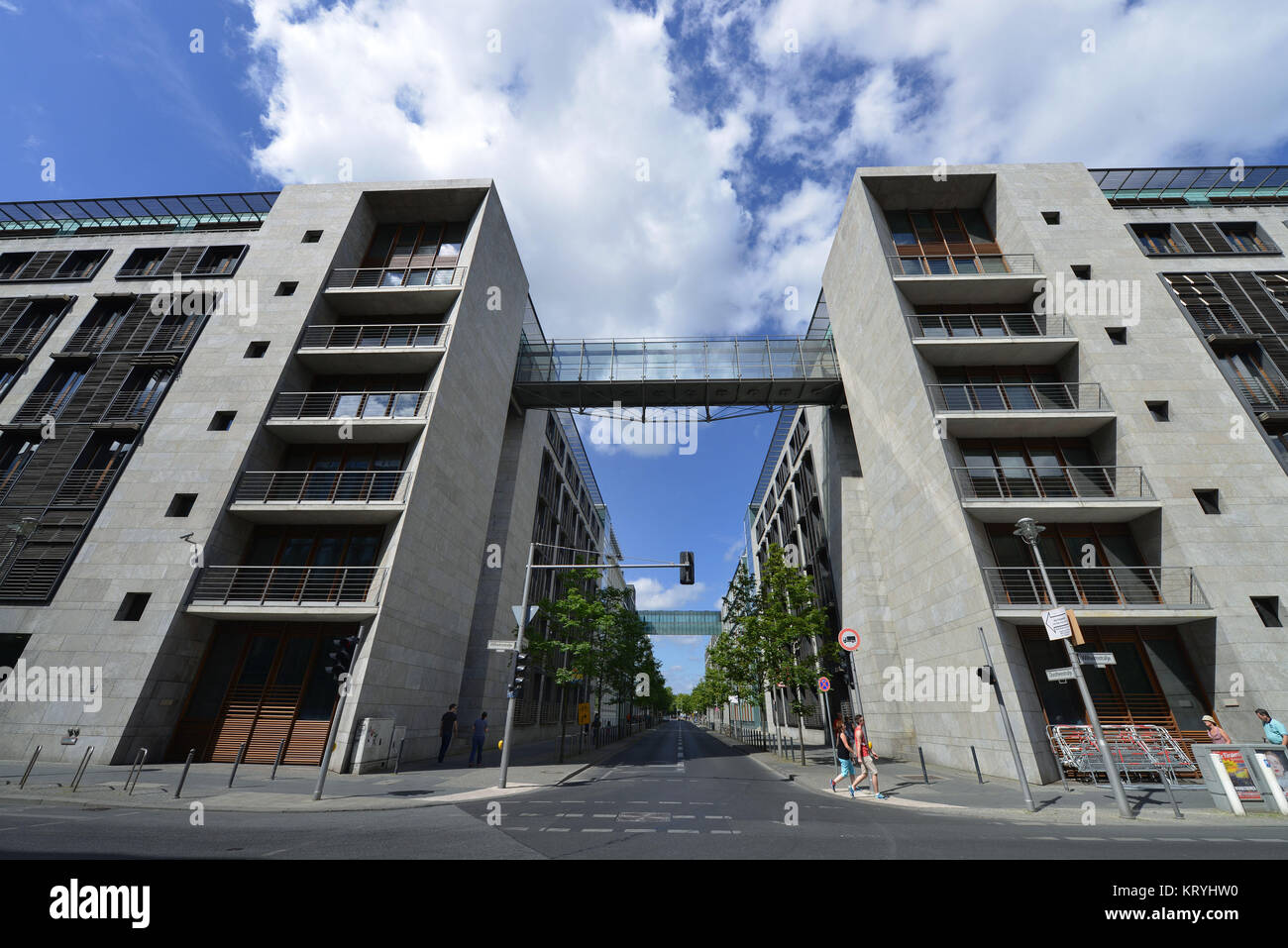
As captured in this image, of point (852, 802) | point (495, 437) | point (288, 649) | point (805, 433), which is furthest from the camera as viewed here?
point (805, 433)

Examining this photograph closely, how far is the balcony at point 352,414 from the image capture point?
20.7 metres

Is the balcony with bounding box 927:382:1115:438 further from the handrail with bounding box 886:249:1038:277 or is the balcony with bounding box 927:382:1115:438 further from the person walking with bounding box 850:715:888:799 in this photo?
the person walking with bounding box 850:715:888:799

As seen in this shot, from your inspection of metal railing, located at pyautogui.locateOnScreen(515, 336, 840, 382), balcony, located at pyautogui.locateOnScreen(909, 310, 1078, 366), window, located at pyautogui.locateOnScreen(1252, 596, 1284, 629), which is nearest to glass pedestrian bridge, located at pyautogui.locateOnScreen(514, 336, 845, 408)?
metal railing, located at pyautogui.locateOnScreen(515, 336, 840, 382)

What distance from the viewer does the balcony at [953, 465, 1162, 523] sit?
18.0 metres

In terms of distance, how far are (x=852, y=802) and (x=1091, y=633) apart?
11.9 meters

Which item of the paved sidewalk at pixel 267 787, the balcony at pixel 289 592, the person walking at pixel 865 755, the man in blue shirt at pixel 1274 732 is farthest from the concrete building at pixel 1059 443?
the balcony at pixel 289 592

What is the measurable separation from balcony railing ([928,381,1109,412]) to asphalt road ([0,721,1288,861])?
15273mm

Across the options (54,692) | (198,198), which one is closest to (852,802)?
(54,692)

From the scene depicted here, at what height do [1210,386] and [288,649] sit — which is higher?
[1210,386]

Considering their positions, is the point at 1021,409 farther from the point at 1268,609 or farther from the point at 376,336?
the point at 376,336

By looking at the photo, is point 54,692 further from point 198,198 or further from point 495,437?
point 198,198

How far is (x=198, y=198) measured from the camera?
27719 millimetres

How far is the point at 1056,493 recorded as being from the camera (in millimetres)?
20156

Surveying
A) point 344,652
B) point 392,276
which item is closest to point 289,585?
point 344,652
